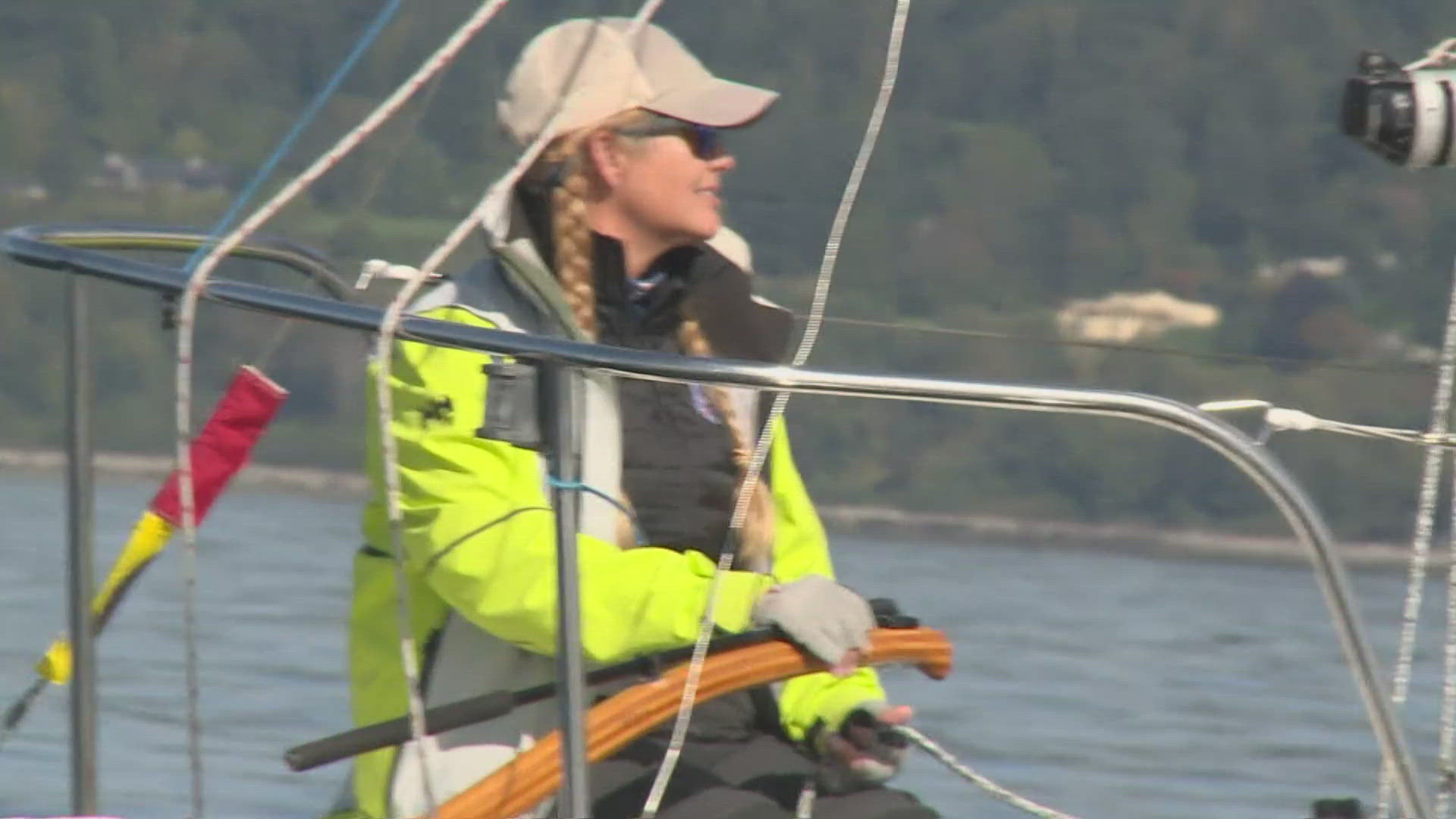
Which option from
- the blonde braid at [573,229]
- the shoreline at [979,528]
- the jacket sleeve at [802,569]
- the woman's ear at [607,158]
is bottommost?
the shoreline at [979,528]

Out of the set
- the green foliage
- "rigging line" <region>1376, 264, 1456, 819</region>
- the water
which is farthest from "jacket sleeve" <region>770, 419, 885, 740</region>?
the green foliage

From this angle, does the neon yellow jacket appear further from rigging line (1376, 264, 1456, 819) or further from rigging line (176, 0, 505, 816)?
rigging line (1376, 264, 1456, 819)

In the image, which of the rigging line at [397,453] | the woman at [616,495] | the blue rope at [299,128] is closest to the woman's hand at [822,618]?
the woman at [616,495]

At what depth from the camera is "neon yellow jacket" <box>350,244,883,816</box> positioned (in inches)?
94.7

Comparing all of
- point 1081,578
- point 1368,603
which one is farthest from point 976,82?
point 1368,603

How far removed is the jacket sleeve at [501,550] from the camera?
94.7 inches

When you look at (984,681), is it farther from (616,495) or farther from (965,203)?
(965,203)

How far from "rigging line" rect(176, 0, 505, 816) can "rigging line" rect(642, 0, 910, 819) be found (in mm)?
394

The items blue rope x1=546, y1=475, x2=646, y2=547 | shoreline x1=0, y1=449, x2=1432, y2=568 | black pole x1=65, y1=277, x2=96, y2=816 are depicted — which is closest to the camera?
blue rope x1=546, y1=475, x2=646, y2=547

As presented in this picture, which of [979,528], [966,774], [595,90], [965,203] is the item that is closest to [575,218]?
[595,90]

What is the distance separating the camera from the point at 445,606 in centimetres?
257

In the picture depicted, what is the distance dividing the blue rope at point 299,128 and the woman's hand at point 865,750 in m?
0.80

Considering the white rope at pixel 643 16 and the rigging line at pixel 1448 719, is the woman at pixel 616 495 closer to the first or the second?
the white rope at pixel 643 16

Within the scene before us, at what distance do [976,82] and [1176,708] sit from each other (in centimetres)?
460
